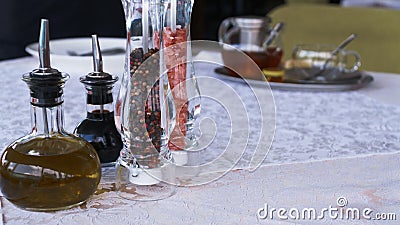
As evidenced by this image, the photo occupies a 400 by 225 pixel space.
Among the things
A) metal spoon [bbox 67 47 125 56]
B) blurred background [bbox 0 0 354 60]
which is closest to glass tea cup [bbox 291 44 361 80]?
metal spoon [bbox 67 47 125 56]

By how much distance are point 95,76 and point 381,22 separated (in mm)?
1964

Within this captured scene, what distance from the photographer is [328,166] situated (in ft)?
2.63

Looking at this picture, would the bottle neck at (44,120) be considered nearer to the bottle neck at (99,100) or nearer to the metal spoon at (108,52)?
the bottle neck at (99,100)

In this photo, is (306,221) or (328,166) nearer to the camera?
(306,221)

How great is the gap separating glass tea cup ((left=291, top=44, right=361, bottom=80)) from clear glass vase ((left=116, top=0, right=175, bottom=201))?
0.67 m

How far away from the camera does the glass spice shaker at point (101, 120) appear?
72 cm

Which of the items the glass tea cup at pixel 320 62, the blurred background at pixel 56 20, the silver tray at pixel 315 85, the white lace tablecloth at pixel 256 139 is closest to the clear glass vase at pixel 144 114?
the white lace tablecloth at pixel 256 139

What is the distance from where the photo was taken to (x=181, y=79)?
769 mm

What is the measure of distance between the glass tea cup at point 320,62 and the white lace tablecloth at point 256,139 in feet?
0.26

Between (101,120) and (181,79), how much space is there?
11 centimetres

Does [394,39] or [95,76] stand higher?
[95,76]

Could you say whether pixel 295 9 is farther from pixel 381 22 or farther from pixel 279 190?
pixel 279 190

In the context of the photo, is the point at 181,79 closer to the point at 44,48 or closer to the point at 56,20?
the point at 44,48

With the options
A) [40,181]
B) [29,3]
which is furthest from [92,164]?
[29,3]
